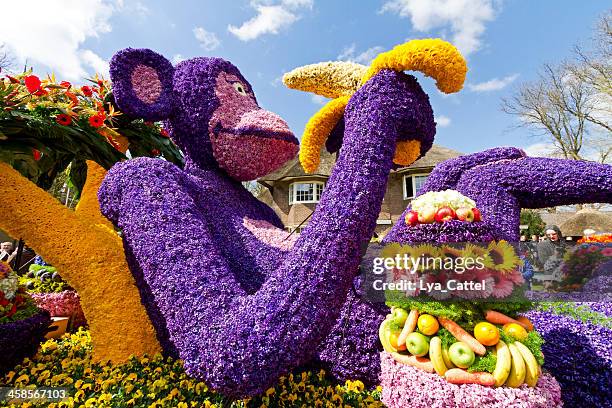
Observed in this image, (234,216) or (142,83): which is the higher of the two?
(142,83)

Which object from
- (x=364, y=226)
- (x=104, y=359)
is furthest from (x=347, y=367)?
(x=104, y=359)

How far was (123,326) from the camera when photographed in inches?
95.7

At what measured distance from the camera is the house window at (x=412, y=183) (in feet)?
51.8

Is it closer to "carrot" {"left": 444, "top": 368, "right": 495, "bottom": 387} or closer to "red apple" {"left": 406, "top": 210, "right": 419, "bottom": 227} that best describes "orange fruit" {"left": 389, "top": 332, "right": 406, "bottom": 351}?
"carrot" {"left": 444, "top": 368, "right": 495, "bottom": 387}

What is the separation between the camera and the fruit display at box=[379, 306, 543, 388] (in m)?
1.58

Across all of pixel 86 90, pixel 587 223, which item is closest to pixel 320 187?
pixel 587 223

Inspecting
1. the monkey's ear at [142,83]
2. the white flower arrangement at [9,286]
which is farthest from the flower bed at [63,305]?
the monkey's ear at [142,83]

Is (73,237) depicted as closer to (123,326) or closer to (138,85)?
(123,326)

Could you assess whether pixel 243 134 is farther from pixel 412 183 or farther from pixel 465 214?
pixel 412 183

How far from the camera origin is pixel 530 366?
1.59 meters

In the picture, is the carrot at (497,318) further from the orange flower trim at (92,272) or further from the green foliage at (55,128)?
the green foliage at (55,128)

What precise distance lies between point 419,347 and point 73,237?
2303 millimetres

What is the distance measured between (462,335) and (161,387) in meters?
1.60

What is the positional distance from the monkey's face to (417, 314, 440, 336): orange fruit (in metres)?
1.29
